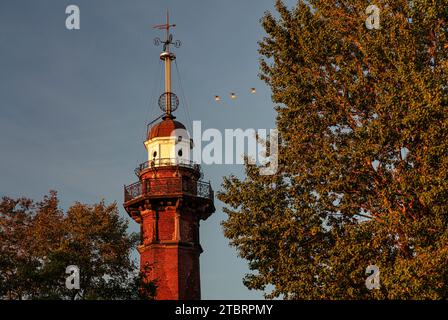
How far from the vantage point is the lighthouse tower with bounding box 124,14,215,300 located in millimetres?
50750

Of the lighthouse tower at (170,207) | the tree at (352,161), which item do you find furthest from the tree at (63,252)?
the tree at (352,161)

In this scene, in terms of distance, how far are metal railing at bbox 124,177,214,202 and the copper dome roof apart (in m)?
2.91

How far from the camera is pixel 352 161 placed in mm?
32625

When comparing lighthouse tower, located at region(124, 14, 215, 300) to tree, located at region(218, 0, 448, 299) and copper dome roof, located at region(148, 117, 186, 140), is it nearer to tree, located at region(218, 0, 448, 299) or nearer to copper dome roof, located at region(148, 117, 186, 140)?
copper dome roof, located at region(148, 117, 186, 140)

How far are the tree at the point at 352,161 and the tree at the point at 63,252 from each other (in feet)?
30.0

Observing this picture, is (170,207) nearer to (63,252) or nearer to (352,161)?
(63,252)

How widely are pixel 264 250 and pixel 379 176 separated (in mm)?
5561

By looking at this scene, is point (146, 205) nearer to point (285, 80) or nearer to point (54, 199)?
point (54, 199)

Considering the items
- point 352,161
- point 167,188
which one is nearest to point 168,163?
point 167,188

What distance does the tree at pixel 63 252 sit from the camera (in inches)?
1533

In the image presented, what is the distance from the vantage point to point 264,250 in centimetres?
3338
